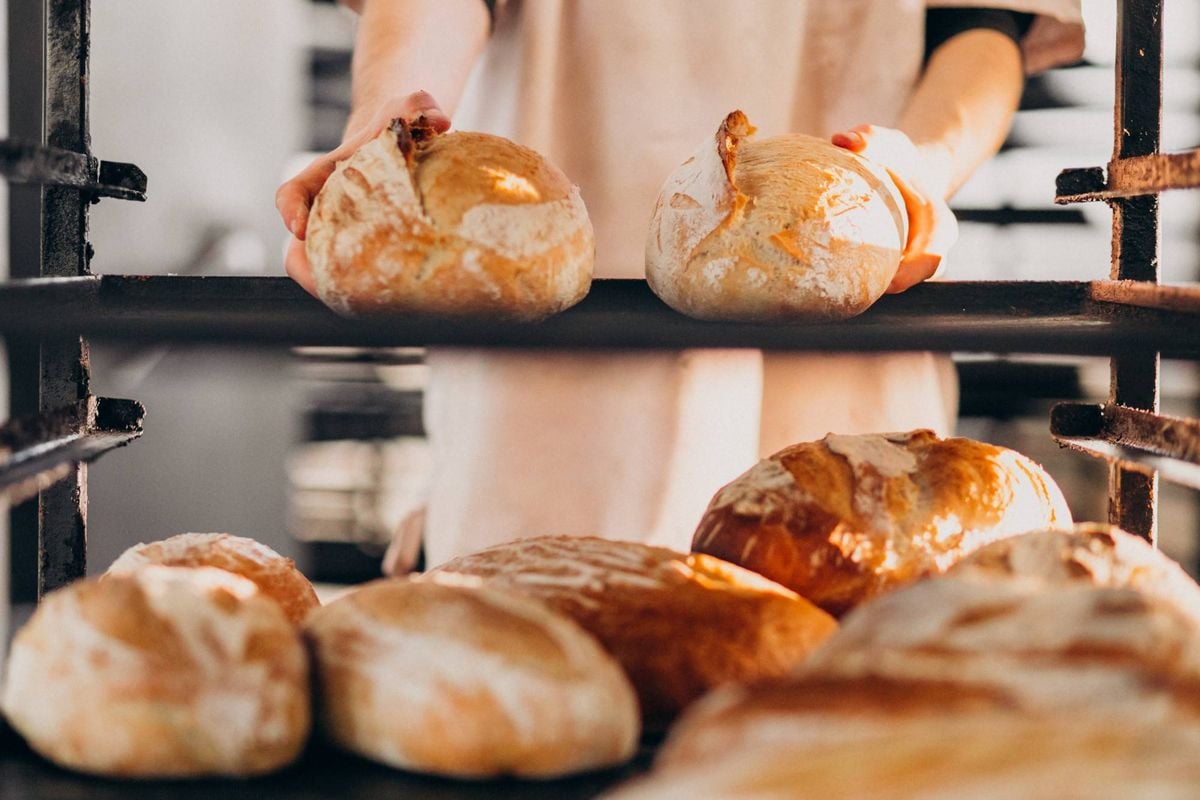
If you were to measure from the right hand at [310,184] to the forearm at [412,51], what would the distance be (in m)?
0.28

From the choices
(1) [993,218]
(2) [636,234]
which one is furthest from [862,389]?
(1) [993,218]

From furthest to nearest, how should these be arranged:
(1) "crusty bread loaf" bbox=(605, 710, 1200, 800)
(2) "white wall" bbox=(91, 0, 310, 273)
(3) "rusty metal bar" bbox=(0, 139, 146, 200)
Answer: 1. (2) "white wall" bbox=(91, 0, 310, 273)
2. (3) "rusty metal bar" bbox=(0, 139, 146, 200)
3. (1) "crusty bread loaf" bbox=(605, 710, 1200, 800)

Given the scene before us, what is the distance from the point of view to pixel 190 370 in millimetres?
3311

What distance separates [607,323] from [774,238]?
0.57 feet

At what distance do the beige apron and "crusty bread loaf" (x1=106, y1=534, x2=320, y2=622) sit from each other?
2.51 ft

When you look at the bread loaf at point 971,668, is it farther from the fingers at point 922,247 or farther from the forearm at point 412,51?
the forearm at point 412,51

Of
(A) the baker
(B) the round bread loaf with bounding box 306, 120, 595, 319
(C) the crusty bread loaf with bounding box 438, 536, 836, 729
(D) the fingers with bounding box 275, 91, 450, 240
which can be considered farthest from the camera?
(A) the baker

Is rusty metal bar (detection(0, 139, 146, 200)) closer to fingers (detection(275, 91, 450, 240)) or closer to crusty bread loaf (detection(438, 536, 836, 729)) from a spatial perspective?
fingers (detection(275, 91, 450, 240))

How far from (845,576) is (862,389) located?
89 centimetres

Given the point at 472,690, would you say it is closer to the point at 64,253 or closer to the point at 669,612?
the point at 669,612

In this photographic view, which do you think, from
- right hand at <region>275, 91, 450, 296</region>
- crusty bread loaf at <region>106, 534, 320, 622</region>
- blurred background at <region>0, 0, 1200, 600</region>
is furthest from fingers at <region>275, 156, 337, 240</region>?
blurred background at <region>0, 0, 1200, 600</region>

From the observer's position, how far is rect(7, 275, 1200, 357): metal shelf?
733mm

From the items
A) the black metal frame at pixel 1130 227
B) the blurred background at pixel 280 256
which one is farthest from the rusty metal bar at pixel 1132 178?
the blurred background at pixel 280 256

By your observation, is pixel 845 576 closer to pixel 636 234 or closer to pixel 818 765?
pixel 818 765
